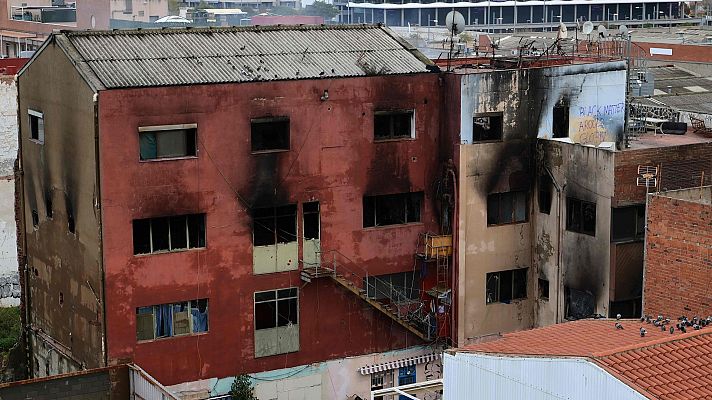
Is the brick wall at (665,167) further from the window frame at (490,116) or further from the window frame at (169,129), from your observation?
the window frame at (169,129)

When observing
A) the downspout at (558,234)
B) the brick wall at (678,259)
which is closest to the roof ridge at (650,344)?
the brick wall at (678,259)

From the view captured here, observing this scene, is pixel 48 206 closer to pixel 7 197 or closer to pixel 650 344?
pixel 7 197

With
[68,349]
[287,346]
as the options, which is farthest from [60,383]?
[287,346]

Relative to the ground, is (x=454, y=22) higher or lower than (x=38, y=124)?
higher

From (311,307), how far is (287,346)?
4.30 ft

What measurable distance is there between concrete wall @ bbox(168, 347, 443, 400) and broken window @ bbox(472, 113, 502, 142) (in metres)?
6.66

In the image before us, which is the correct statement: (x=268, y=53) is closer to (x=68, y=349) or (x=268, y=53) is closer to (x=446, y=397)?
(x=68, y=349)

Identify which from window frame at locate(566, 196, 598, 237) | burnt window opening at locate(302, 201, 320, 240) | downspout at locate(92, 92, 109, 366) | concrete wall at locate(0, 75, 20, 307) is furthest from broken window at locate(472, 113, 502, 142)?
concrete wall at locate(0, 75, 20, 307)

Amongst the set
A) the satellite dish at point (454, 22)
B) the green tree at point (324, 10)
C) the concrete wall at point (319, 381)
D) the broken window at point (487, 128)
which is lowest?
the concrete wall at point (319, 381)

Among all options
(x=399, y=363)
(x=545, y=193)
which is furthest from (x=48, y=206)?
(x=545, y=193)

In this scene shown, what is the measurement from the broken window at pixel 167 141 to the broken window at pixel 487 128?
28.6 ft

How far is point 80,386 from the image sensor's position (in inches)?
1313

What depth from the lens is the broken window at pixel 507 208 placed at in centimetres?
3831

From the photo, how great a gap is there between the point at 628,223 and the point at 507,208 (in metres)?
4.19
